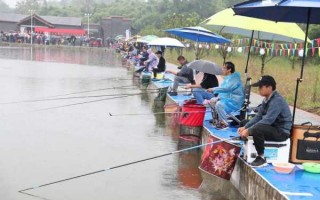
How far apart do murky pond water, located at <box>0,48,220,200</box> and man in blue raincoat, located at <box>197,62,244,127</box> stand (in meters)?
0.93

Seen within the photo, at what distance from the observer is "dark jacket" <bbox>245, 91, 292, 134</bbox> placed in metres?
6.29

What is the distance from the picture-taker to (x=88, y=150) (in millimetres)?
8656

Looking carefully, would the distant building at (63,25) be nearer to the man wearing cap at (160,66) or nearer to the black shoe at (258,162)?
the man wearing cap at (160,66)

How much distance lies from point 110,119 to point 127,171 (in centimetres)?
421

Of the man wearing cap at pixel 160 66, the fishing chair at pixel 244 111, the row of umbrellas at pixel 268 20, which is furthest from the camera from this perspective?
the man wearing cap at pixel 160 66

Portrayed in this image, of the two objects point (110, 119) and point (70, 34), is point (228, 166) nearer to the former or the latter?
point (110, 119)

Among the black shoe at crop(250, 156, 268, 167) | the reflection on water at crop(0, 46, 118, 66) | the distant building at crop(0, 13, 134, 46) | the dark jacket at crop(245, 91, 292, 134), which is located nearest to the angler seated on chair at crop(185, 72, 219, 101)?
the dark jacket at crop(245, 91, 292, 134)

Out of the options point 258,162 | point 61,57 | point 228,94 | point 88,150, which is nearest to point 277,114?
point 258,162

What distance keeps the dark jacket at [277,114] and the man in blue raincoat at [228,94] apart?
7.51 feet

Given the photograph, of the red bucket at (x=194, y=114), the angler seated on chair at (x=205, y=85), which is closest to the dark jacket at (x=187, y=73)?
the angler seated on chair at (x=205, y=85)

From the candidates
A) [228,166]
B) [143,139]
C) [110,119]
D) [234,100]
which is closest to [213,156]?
[228,166]

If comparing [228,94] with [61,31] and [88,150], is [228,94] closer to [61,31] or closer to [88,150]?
[88,150]

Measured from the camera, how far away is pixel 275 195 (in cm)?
546

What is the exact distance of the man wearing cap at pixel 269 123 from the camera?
20.6ft
